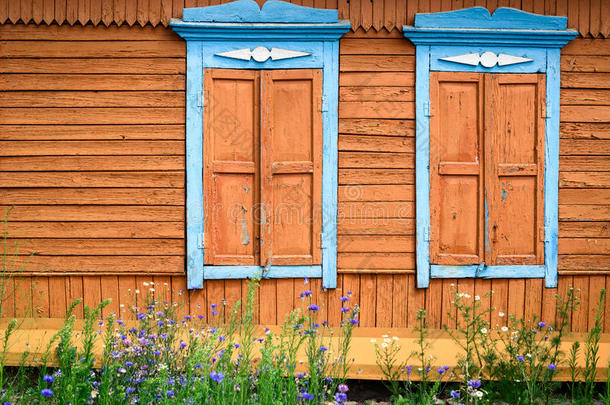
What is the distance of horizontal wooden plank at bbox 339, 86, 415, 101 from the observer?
5.09 m

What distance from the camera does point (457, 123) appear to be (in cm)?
514

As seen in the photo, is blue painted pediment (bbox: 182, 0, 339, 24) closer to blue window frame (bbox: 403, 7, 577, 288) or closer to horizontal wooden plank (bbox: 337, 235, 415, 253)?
blue window frame (bbox: 403, 7, 577, 288)

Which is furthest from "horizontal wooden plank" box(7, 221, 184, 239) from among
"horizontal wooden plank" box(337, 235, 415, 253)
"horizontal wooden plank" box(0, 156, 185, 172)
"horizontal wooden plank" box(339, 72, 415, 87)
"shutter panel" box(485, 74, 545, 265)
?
"shutter panel" box(485, 74, 545, 265)

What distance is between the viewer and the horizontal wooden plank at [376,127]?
16.7 ft

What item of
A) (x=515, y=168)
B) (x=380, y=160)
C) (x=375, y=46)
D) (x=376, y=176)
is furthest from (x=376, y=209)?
(x=375, y=46)

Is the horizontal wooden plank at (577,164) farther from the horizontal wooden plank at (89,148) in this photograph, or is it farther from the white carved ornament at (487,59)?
the horizontal wooden plank at (89,148)

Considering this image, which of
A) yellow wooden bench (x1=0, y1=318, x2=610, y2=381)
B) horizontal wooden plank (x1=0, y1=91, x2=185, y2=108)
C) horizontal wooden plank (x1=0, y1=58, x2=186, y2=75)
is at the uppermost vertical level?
horizontal wooden plank (x1=0, y1=58, x2=186, y2=75)

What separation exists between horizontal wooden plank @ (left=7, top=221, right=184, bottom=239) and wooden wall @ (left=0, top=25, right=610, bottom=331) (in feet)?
0.04

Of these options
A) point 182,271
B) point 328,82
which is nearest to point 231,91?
point 328,82

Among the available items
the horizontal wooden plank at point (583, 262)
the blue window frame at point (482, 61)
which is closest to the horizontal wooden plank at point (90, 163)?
the blue window frame at point (482, 61)

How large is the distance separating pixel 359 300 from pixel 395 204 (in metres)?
0.92

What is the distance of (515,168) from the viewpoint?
5109 millimetres

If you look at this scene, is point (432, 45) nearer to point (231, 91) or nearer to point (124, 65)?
point (231, 91)

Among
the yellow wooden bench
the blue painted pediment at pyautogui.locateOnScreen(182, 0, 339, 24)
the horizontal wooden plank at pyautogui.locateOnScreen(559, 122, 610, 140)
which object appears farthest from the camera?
the horizontal wooden plank at pyautogui.locateOnScreen(559, 122, 610, 140)
